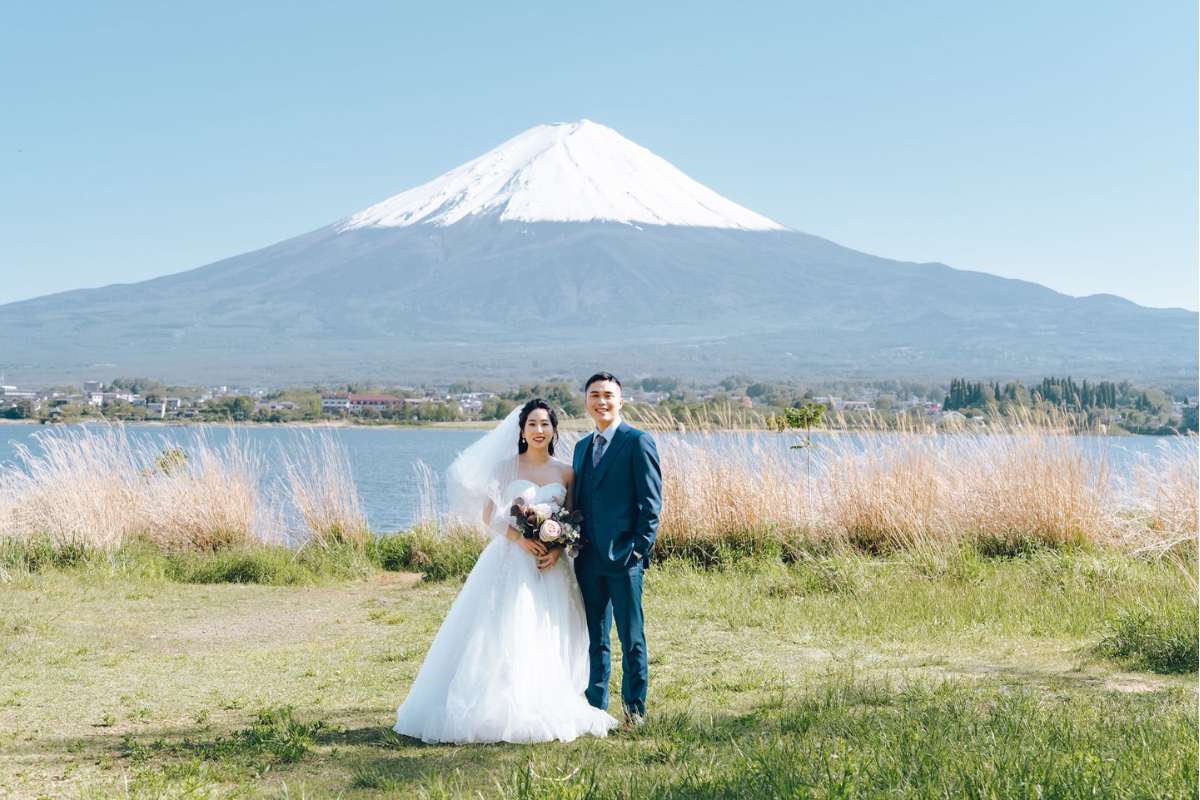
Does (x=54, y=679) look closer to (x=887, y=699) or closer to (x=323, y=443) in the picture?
(x=887, y=699)

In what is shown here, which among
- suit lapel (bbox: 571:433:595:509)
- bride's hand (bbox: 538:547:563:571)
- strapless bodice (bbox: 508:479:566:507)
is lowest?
bride's hand (bbox: 538:547:563:571)

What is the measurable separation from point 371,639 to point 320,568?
3802 mm

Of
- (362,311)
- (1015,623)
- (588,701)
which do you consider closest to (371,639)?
(588,701)

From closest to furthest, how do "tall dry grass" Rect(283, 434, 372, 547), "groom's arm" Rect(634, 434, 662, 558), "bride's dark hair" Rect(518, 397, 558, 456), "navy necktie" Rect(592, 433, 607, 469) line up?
"groom's arm" Rect(634, 434, 662, 558), "navy necktie" Rect(592, 433, 607, 469), "bride's dark hair" Rect(518, 397, 558, 456), "tall dry grass" Rect(283, 434, 372, 547)

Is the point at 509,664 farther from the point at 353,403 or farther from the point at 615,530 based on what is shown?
the point at 353,403

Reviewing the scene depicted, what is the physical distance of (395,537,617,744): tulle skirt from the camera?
5.04m

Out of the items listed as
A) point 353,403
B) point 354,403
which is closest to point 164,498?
point 354,403

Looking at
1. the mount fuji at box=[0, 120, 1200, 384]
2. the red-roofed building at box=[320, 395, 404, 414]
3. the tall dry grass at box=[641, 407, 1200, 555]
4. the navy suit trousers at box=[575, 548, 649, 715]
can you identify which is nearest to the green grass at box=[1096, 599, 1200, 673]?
the tall dry grass at box=[641, 407, 1200, 555]

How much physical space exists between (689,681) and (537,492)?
76.1 inches

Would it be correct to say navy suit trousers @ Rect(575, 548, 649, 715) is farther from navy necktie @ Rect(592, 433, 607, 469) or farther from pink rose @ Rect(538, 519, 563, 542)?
navy necktie @ Rect(592, 433, 607, 469)

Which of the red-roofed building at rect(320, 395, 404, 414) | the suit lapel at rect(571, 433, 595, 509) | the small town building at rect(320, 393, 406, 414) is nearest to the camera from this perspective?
the suit lapel at rect(571, 433, 595, 509)

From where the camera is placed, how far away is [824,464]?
39.5 ft

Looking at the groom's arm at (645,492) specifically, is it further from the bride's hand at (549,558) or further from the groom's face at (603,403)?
the bride's hand at (549,558)

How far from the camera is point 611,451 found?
5.30m
